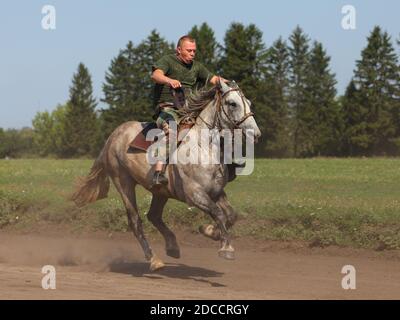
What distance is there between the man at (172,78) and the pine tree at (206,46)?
7646 centimetres

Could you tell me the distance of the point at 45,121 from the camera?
136875 mm

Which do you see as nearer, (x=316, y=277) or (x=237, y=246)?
(x=316, y=277)

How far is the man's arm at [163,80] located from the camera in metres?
10.8

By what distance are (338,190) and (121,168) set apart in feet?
38.0

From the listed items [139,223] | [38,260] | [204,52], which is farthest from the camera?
[204,52]

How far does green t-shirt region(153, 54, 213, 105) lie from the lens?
11289 millimetres

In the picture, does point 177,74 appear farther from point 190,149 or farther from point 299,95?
point 299,95

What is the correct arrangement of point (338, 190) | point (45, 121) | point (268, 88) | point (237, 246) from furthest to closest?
point (45, 121) < point (268, 88) < point (338, 190) < point (237, 246)

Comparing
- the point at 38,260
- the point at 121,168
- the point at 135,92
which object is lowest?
the point at 38,260

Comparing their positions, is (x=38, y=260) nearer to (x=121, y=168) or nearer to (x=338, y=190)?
(x=121, y=168)

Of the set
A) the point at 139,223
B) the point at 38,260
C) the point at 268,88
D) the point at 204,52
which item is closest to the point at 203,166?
the point at 139,223

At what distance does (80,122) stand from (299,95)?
1209 inches

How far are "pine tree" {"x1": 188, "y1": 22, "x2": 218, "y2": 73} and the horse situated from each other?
75.7 metres
